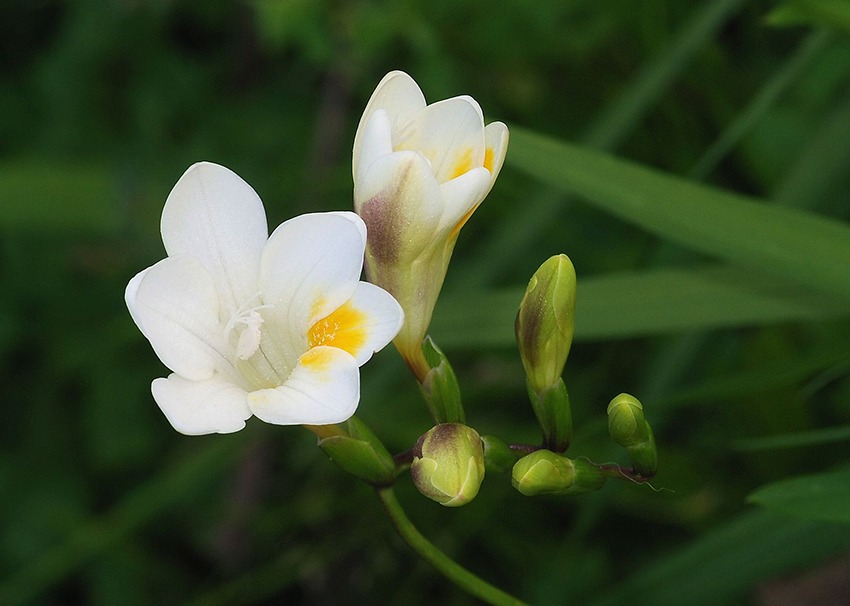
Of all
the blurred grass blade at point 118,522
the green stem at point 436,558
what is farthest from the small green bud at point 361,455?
the blurred grass blade at point 118,522

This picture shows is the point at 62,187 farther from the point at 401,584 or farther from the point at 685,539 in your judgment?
the point at 685,539

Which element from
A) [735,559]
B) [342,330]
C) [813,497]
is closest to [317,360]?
[342,330]

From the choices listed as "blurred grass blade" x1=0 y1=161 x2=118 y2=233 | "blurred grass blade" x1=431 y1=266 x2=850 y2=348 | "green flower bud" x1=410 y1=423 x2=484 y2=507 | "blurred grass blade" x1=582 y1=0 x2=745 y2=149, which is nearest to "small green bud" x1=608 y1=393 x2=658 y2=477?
"green flower bud" x1=410 y1=423 x2=484 y2=507

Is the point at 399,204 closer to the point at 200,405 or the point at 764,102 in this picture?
the point at 200,405

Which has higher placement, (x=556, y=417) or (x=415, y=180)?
(x=415, y=180)

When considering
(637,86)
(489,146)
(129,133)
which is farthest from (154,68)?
(489,146)

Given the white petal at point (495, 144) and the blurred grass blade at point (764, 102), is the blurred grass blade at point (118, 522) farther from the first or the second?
the white petal at point (495, 144)
